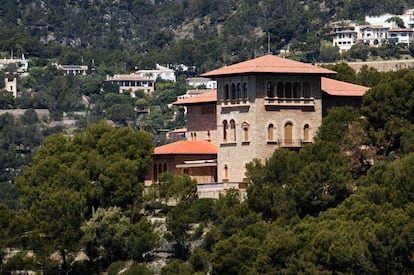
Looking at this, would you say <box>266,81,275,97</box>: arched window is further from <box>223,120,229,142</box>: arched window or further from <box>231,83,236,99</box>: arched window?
<box>223,120,229,142</box>: arched window

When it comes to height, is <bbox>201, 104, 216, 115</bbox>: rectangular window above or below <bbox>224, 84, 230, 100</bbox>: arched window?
below

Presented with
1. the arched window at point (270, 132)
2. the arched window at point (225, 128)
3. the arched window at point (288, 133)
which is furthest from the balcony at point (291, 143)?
the arched window at point (225, 128)

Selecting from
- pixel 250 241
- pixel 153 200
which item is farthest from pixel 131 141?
pixel 250 241

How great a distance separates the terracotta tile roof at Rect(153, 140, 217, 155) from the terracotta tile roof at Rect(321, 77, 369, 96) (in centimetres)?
612

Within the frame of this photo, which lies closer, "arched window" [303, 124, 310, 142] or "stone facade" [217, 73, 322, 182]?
"stone facade" [217, 73, 322, 182]

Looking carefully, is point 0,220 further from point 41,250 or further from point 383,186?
point 383,186

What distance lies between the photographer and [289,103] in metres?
93.4

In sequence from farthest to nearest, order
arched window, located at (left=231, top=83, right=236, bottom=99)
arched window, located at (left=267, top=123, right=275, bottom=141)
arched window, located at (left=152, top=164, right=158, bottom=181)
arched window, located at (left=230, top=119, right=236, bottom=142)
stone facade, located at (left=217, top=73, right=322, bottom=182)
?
arched window, located at (left=152, top=164, right=158, bottom=181) < arched window, located at (left=231, top=83, right=236, bottom=99) < arched window, located at (left=230, top=119, right=236, bottom=142) < arched window, located at (left=267, top=123, right=275, bottom=141) < stone facade, located at (left=217, top=73, right=322, bottom=182)

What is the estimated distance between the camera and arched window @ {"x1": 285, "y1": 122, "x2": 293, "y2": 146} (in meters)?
93.4

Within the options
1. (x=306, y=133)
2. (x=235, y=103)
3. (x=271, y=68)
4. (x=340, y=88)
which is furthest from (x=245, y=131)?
(x=340, y=88)

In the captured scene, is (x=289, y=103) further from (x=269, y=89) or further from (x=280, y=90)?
(x=269, y=89)

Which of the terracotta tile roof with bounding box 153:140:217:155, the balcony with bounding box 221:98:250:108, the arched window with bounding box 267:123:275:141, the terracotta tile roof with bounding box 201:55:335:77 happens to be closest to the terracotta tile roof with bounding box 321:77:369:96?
the terracotta tile roof with bounding box 201:55:335:77

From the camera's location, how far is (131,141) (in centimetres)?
9450

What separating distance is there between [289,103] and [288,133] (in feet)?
4.60
